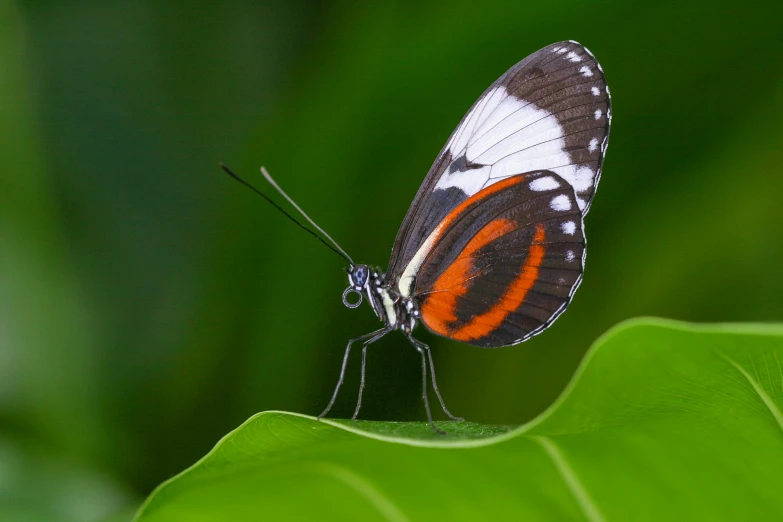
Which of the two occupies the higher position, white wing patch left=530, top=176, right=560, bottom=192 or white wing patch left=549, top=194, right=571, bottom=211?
white wing patch left=530, top=176, right=560, bottom=192

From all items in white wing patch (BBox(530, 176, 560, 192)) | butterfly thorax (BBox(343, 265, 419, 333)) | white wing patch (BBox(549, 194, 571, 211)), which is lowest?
butterfly thorax (BBox(343, 265, 419, 333))

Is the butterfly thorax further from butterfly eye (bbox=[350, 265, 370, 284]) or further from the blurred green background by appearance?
the blurred green background

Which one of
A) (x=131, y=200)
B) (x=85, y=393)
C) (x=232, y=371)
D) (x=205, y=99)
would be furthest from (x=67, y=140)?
(x=232, y=371)

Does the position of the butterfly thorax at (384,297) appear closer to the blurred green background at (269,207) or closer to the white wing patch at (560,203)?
the white wing patch at (560,203)

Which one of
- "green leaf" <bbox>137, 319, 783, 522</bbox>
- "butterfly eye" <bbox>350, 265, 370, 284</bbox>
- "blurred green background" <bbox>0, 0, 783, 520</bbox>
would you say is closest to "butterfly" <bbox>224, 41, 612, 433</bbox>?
"butterfly eye" <bbox>350, 265, 370, 284</bbox>

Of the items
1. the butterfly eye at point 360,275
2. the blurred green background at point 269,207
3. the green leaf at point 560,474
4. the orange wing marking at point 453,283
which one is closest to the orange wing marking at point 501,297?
the orange wing marking at point 453,283

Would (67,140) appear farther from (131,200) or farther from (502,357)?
(502,357)
